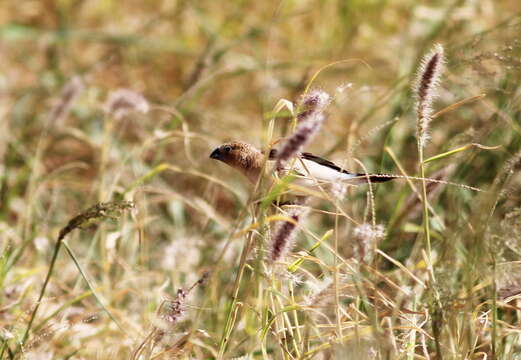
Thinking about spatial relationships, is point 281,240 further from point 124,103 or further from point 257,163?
point 124,103

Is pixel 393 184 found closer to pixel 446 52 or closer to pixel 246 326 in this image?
pixel 446 52

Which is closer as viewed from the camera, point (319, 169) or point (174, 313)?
point (174, 313)

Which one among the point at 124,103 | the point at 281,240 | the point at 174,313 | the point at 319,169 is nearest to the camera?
the point at 281,240

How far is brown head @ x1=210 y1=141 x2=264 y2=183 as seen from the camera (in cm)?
154

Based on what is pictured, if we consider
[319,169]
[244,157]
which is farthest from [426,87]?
[244,157]

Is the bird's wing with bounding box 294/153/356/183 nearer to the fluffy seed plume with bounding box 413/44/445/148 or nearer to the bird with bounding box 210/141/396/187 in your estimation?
the bird with bounding box 210/141/396/187

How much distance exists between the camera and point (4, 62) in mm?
3893

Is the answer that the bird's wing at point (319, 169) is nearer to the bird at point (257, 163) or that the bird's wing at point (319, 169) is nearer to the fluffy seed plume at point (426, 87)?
the bird at point (257, 163)

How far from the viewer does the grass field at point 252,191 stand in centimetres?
133

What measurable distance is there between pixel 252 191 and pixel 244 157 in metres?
0.29

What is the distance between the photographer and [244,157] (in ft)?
5.04

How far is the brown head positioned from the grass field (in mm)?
75

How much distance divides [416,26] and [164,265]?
1.97 meters

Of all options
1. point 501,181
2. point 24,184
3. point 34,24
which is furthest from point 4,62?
point 501,181
